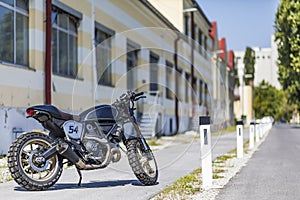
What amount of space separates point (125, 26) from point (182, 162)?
1228cm

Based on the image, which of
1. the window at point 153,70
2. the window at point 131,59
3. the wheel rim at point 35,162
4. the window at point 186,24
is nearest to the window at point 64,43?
the window at point 153,70

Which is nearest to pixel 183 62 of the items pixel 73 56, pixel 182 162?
pixel 73 56

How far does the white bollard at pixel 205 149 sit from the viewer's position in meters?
7.84

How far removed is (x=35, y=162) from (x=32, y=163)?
0.14ft

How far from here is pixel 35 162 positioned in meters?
7.28

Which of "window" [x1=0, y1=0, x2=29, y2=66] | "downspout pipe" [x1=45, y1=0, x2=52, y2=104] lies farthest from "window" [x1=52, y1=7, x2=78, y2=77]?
"window" [x1=0, y1=0, x2=29, y2=66]

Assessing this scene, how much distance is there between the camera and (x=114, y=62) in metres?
21.8

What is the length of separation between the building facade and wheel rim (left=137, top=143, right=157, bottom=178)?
168 cm

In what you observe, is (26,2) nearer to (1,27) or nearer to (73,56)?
(1,27)

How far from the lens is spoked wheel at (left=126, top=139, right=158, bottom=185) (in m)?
7.86

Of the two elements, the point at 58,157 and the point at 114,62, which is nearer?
the point at 58,157

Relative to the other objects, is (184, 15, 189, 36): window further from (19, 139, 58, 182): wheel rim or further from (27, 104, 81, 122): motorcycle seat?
(19, 139, 58, 182): wheel rim

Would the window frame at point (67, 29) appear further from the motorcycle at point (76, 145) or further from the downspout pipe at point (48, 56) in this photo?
the motorcycle at point (76, 145)

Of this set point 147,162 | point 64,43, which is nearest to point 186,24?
point 64,43
